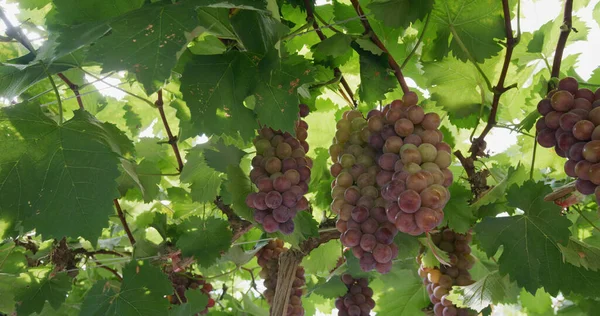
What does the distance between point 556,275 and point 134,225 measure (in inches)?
62.5

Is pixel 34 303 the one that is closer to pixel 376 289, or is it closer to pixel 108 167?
pixel 108 167

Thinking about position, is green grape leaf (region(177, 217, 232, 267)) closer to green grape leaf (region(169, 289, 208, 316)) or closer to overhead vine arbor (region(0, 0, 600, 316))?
overhead vine arbor (region(0, 0, 600, 316))

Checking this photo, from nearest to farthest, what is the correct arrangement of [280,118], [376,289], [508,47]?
[280,118] → [508,47] → [376,289]

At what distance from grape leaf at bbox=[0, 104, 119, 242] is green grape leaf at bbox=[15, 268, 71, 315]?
2.16 ft

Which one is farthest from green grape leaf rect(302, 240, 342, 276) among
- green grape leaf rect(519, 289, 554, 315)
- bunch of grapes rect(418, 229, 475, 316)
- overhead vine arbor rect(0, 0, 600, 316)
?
green grape leaf rect(519, 289, 554, 315)

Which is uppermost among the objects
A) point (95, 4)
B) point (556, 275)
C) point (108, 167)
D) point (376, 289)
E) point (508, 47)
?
point (95, 4)

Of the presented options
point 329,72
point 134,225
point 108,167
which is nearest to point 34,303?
point 134,225

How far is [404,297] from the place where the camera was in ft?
6.25

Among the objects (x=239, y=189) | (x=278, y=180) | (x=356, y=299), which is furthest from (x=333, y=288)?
(x=278, y=180)

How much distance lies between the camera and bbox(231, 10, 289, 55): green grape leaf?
1100mm

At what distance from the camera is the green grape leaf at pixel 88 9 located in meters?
1.12

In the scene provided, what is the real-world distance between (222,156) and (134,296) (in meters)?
0.50

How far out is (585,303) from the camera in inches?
77.9

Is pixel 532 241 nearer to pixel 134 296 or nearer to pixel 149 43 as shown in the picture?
pixel 149 43
